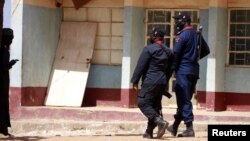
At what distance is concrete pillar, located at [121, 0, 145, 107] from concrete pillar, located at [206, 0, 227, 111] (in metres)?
1.70

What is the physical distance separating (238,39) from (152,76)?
5.14 metres

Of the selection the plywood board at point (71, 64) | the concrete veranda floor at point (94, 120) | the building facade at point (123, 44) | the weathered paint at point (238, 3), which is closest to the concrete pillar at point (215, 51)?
the building facade at point (123, 44)

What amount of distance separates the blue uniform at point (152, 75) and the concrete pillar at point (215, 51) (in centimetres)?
436

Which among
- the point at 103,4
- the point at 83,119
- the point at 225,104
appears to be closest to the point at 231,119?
the point at 225,104

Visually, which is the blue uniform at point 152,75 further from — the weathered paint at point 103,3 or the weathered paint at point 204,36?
the weathered paint at point 103,3

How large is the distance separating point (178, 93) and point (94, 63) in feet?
18.4

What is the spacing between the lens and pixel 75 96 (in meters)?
14.0

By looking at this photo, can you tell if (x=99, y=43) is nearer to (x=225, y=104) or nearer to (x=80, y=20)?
(x=80, y=20)

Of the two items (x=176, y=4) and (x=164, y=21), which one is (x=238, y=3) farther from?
(x=164, y=21)

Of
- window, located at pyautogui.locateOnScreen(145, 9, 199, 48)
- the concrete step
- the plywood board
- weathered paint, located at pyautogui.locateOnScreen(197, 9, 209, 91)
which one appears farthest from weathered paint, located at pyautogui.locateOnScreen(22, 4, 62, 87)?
weathered paint, located at pyautogui.locateOnScreen(197, 9, 209, 91)

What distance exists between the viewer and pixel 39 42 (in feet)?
45.9

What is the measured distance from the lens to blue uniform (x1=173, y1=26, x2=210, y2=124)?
8.92 meters

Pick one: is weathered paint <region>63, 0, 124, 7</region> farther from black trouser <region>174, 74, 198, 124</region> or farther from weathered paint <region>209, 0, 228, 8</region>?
black trouser <region>174, 74, 198, 124</region>

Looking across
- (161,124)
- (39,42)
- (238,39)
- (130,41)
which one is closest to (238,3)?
(238,39)
